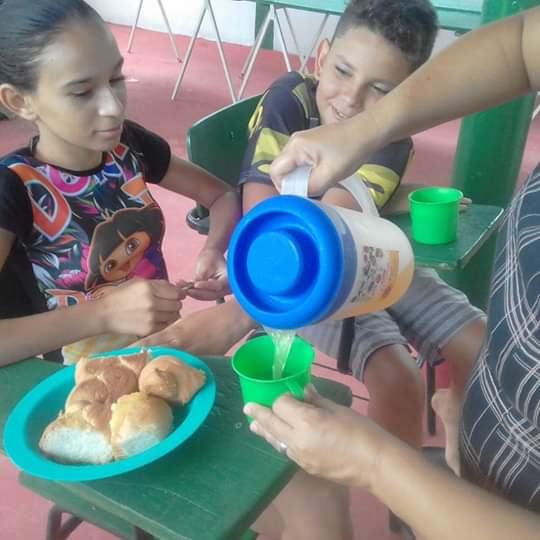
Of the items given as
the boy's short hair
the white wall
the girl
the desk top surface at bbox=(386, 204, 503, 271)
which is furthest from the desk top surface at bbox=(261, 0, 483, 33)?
the girl

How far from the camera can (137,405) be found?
0.78 metres

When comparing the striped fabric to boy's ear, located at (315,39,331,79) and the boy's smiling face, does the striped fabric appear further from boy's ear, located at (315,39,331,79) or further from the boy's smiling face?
boy's ear, located at (315,39,331,79)

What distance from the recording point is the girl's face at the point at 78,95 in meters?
1.15

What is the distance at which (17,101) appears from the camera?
1222 millimetres

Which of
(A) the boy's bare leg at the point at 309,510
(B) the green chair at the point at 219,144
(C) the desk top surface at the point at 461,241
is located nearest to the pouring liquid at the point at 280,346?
(A) the boy's bare leg at the point at 309,510

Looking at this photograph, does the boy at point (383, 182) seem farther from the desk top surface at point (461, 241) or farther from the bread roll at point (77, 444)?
the bread roll at point (77, 444)

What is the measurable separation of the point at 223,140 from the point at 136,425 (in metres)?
1.16

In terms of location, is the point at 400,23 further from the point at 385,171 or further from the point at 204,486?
the point at 204,486

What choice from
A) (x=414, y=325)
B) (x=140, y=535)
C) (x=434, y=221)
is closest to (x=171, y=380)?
(x=140, y=535)

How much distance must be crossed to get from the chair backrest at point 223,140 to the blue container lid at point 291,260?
3.28ft

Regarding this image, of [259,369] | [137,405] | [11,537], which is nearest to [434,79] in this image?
[259,369]

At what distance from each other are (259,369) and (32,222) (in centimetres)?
60

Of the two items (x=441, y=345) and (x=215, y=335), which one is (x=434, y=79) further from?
(x=441, y=345)

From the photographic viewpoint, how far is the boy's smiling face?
1462 mm
